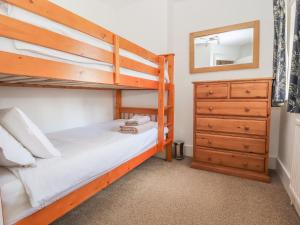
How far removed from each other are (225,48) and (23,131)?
105 inches

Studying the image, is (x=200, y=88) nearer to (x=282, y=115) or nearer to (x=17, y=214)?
(x=282, y=115)

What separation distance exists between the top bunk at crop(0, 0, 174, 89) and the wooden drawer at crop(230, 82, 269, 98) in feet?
4.25

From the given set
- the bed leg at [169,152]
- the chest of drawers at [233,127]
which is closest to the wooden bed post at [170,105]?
the bed leg at [169,152]

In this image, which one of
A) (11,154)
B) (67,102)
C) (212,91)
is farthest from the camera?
(67,102)

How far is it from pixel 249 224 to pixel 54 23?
204 centimetres

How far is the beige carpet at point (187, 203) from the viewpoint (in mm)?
1421

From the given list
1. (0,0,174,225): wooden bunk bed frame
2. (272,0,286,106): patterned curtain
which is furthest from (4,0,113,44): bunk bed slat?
(272,0,286,106): patterned curtain

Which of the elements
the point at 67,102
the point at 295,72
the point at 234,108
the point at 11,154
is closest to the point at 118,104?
the point at 67,102

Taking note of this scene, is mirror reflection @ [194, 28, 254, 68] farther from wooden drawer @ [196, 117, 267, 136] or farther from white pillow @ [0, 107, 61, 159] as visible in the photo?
white pillow @ [0, 107, 61, 159]

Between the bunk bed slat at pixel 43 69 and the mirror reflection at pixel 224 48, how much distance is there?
192 centimetres

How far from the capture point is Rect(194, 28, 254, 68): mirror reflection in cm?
246

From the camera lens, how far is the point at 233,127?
7.10 ft

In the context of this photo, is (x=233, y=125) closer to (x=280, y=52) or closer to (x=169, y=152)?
(x=280, y=52)

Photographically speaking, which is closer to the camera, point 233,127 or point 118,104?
point 233,127
